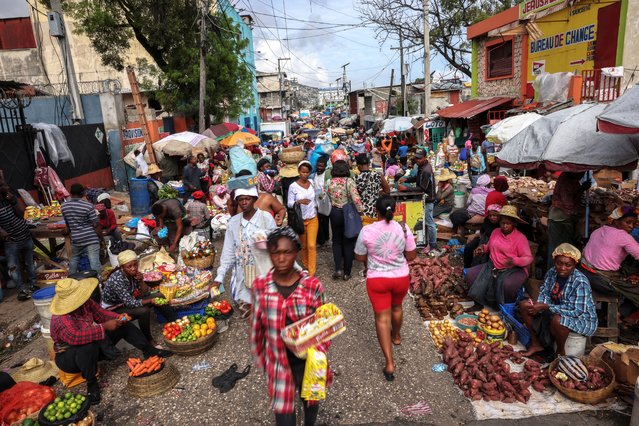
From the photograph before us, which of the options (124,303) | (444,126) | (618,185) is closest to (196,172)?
(124,303)

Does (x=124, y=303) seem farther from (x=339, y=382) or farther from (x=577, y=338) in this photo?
(x=577, y=338)

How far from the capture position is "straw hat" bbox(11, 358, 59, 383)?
470cm

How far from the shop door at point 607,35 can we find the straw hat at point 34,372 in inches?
520

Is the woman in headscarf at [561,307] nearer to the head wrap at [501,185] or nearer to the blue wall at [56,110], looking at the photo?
the head wrap at [501,185]

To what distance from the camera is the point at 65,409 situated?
3672 millimetres

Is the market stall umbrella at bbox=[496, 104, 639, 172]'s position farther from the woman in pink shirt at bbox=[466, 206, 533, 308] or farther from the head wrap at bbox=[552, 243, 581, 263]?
the head wrap at bbox=[552, 243, 581, 263]

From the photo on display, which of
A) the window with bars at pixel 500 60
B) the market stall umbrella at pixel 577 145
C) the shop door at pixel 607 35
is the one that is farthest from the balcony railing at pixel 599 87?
the market stall umbrella at pixel 577 145

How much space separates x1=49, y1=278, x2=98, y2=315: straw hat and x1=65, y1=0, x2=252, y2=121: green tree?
1360cm

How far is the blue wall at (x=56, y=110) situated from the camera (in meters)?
16.6

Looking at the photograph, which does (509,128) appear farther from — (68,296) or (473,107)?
(473,107)

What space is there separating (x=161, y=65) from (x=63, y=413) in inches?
695

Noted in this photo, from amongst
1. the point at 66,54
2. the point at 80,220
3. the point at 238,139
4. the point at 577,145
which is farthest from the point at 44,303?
the point at 238,139

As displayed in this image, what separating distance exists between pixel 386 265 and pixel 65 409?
3190 millimetres

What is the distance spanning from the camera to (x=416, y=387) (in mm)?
4340
